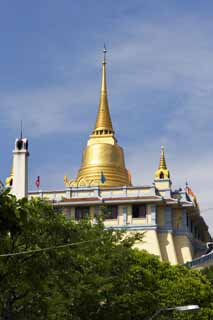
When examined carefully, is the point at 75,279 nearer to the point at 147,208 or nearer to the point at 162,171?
the point at 147,208

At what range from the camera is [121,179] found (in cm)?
7225

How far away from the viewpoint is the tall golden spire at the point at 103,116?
7688 centimetres

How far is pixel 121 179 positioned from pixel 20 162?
27.5 meters

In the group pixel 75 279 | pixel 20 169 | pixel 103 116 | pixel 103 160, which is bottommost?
pixel 75 279

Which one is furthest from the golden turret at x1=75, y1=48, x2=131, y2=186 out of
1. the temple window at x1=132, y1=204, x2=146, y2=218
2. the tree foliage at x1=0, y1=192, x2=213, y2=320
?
the tree foliage at x1=0, y1=192, x2=213, y2=320

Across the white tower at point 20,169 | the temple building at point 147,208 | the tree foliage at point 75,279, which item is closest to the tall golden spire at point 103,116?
the temple building at point 147,208

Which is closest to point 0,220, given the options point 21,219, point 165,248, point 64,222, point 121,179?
point 21,219

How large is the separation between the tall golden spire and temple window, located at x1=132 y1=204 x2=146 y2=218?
13884mm

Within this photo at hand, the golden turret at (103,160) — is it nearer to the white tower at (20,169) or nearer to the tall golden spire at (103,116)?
the tall golden spire at (103,116)

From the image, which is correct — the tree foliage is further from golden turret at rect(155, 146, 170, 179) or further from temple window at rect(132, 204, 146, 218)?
golden turret at rect(155, 146, 170, 179)

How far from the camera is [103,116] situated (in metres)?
77.9

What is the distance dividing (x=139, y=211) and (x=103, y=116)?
16.0m

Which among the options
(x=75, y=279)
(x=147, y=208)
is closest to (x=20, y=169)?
(x=75, y=279)

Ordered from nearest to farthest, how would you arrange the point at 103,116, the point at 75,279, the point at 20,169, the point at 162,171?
the point at 75,279, the point at 20,169, the point at 162,171, the point at 103,116
